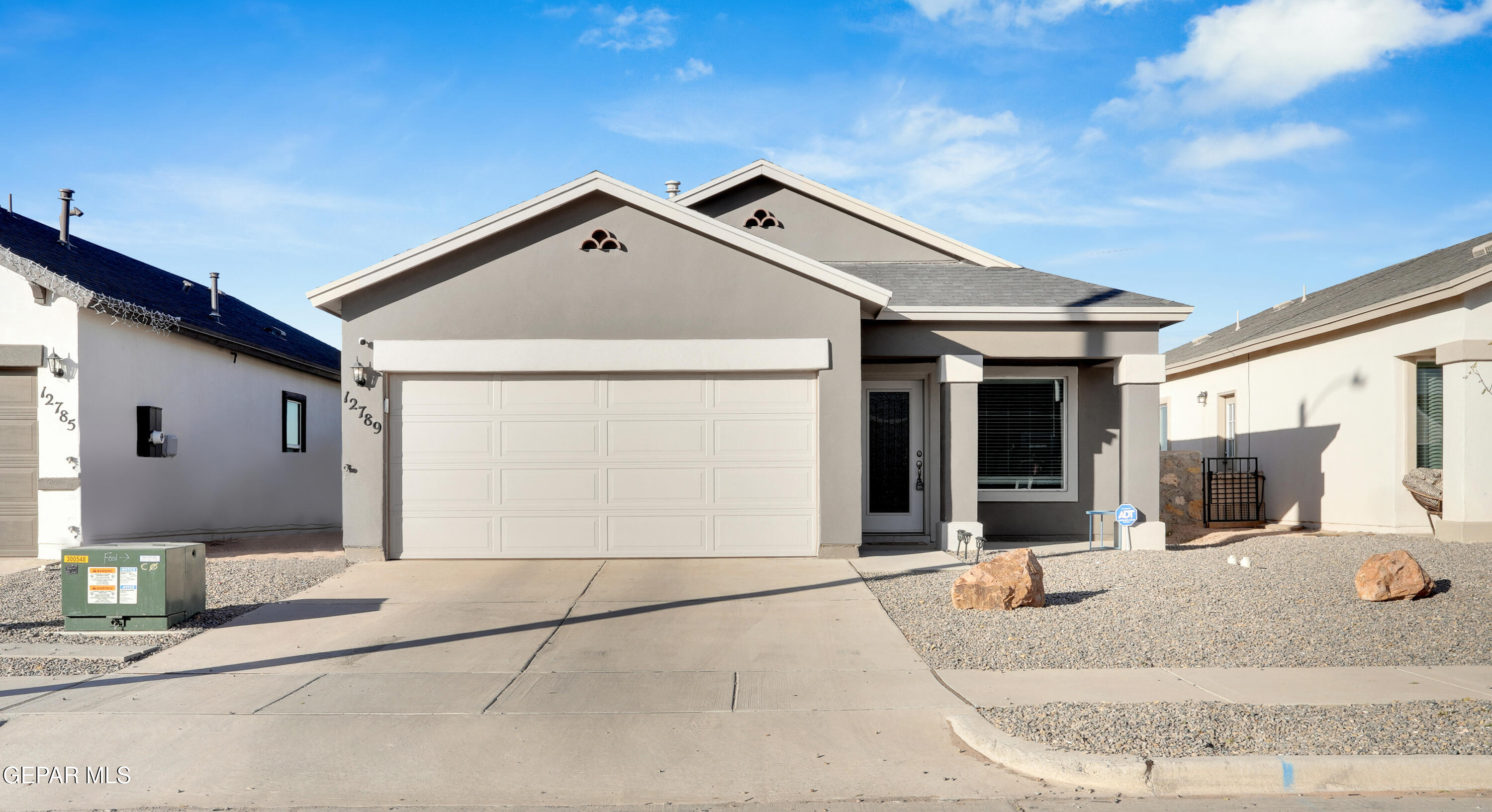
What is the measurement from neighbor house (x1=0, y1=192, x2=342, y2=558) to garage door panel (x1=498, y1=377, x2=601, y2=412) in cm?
559

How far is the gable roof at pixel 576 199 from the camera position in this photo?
10.9 m

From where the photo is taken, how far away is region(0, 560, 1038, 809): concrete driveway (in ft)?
15.4

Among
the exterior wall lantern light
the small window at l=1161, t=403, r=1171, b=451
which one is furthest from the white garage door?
the small window at l=1161, t=403, r=1171, b=451

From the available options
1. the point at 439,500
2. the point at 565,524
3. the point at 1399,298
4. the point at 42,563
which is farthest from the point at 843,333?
the point at 42,563

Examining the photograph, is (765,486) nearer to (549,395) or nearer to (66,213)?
(549,395)

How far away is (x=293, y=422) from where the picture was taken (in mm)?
18062

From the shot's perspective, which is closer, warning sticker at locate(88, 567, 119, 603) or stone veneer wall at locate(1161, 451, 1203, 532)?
warning sticker at locate(88, 567, 119, 603)

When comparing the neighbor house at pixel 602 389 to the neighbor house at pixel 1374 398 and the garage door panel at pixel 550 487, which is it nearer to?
the garage door panel at pixel 550 487

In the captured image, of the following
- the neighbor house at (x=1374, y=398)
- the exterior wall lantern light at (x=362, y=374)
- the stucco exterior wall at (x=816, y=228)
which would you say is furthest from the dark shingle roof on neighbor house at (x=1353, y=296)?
the exterior wall lantern light at (x=362, y=374)

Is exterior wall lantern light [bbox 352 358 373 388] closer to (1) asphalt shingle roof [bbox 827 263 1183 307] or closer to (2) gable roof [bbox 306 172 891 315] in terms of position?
(2) gable roof [bbox 306 172 891 315]

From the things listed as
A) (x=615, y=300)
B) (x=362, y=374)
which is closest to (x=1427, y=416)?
(x=615, y=300)

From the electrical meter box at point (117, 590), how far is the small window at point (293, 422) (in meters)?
9.97

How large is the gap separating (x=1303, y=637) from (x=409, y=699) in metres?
6.93

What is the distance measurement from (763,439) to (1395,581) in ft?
21.8
